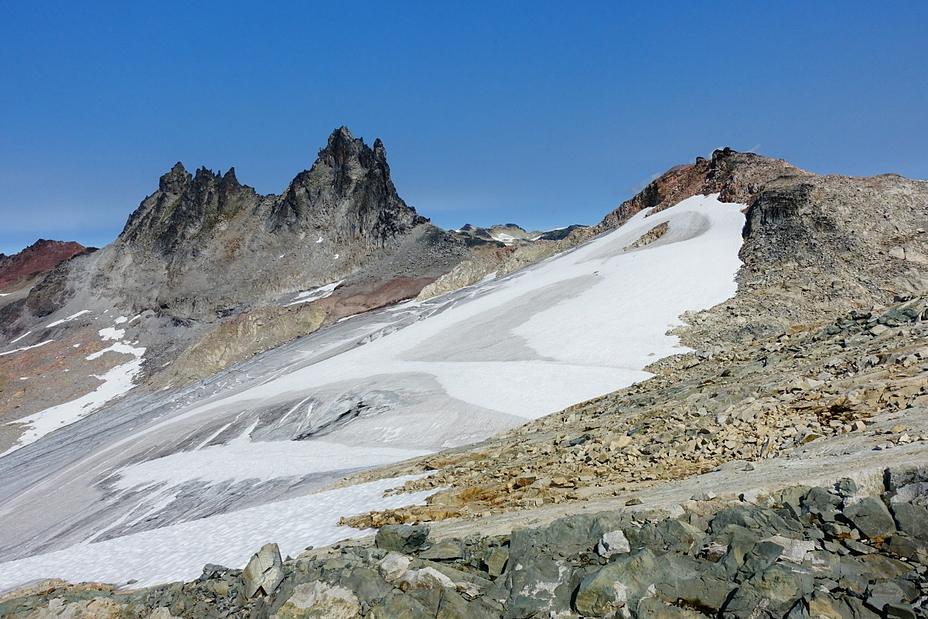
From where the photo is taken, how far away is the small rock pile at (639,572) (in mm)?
4598

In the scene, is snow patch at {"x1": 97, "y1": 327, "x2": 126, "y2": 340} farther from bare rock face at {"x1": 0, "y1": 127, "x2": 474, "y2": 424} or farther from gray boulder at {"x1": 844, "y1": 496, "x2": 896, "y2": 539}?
gray boulder at {"x1": 844, "y1": 496, "x2": 896, "y2": 539}

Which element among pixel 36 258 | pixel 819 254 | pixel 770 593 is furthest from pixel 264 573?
pixel 36 258

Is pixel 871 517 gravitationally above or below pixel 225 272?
below

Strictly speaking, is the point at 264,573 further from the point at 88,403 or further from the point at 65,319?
the point at 65,319

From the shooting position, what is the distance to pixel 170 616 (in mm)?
6852

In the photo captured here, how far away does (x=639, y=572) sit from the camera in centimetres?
530

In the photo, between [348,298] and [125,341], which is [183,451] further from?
[125,341]

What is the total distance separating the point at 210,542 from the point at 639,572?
10.8 m

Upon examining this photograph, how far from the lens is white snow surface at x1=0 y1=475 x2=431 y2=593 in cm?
1053

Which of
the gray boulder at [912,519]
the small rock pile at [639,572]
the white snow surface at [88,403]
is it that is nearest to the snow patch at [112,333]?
the white snow surface at [88,403]

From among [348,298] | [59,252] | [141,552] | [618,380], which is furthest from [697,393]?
[59,252]

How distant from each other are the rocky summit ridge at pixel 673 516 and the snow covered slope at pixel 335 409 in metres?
3.27

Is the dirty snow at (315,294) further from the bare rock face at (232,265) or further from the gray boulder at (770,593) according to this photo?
Answer: the gray boulder at (770,593)

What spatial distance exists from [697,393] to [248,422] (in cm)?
2207
